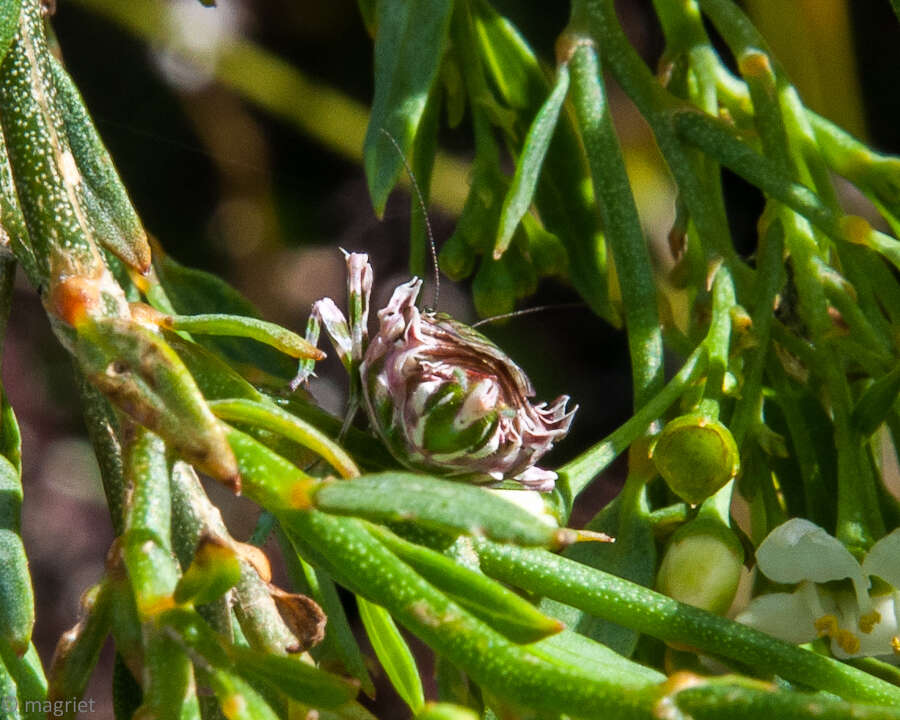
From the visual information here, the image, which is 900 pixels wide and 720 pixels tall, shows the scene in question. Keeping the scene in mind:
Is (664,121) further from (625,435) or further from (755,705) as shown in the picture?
(755,705)

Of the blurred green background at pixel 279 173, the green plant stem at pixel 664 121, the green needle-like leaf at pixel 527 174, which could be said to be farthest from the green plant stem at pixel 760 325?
the blurred green background at pixel 279 173

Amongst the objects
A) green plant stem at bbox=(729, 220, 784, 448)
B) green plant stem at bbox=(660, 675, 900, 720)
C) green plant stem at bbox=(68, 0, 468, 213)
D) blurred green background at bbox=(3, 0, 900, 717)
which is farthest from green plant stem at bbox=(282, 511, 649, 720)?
green plant stem at bbox=(68, 0, 468, 213)

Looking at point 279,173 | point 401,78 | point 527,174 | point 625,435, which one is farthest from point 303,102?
point 625,435

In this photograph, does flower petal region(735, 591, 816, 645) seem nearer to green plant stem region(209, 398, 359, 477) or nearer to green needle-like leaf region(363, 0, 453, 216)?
green plant stem region(209, 398, 359, 477)

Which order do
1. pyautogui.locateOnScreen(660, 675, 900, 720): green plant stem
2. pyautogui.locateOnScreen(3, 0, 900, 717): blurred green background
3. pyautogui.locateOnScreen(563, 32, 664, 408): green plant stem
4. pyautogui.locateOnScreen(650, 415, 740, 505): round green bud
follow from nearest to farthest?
pyautogui.locateOnScreen(660, 675, 900, 720): green plant stem < pyautogui.locateOnScreen(650, 415, 740, 505): round green bud < pyautogui.locateOnScreen(563, 32, 664, 408): green plant stem < pyautogui.locateOnScreen(3, 0, 900, 717): blurred green background

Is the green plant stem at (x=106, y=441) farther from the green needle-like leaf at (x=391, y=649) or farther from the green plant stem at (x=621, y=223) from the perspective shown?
the green plant stem at (x=621, y=223)

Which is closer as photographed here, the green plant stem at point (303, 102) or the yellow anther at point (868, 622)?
the yellow anther at point (868, 622)
